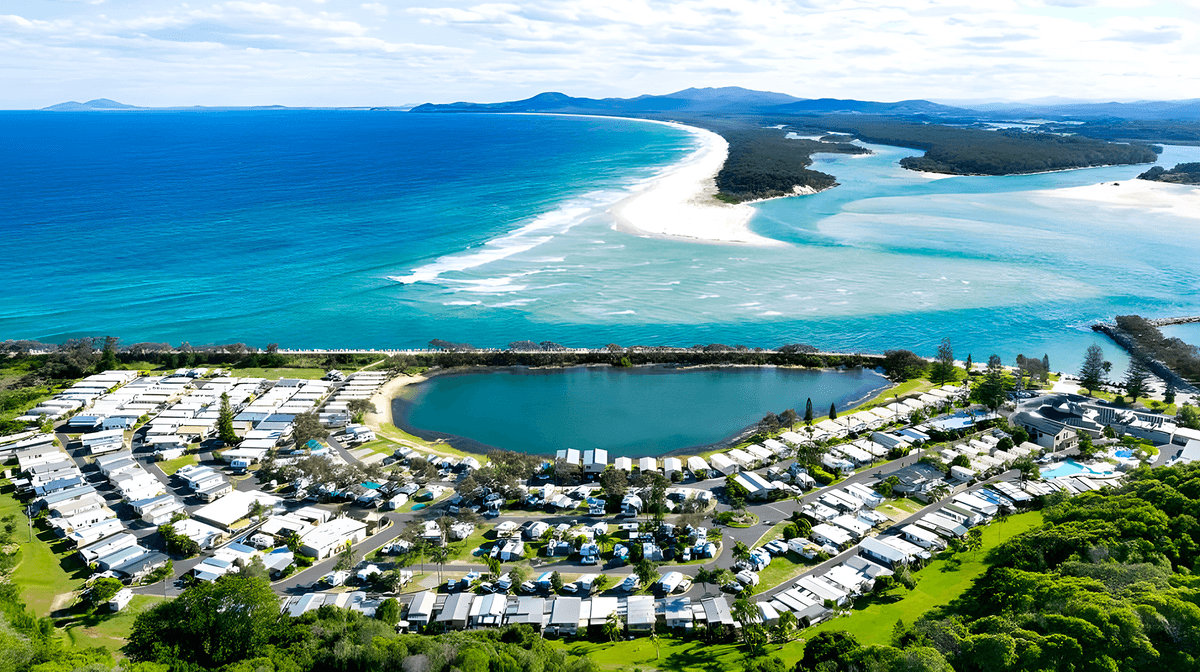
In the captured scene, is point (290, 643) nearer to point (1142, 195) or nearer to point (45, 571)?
point (45, 571)

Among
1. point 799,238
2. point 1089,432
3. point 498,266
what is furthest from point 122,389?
point 799,238

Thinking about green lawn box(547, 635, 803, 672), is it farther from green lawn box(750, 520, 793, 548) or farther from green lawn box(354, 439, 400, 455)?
green lawn box(354, 439, 400, 455)

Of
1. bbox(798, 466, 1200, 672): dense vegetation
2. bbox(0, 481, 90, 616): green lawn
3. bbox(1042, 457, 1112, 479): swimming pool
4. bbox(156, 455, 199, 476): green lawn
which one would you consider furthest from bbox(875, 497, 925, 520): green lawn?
bbox(156, 455, 199, 476): green lawn

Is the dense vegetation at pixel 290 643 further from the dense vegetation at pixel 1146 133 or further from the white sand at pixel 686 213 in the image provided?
the dense vegetation at pixel 1146 133

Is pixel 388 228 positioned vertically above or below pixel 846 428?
above

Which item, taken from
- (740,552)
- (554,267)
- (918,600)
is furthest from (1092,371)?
(554,267)

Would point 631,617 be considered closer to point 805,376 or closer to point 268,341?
point 805,376

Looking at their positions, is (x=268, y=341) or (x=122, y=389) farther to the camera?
(x=268, y=341)
